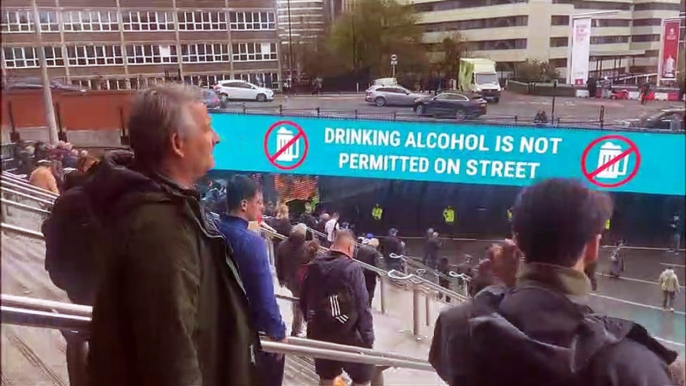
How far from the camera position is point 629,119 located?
1.48 meters

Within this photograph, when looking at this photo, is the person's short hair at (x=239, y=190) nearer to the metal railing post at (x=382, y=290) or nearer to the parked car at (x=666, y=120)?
the metal railing post at (x=382, y=290)

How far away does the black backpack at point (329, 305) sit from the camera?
1514 mm

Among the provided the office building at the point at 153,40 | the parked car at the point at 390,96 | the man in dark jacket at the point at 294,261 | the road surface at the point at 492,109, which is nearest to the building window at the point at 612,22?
the road surface at the point at 492,109

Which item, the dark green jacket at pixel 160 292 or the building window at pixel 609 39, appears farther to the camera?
the building window at pixel 609 39

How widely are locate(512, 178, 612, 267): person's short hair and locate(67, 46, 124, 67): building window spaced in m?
1.07

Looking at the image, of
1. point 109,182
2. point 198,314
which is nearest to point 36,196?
point 109,182

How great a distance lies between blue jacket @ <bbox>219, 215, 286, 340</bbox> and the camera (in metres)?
1.16

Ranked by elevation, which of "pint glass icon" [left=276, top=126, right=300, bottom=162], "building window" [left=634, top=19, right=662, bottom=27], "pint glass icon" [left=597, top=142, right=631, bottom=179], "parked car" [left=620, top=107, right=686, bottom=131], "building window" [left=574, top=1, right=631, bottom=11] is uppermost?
"building window" [left=574, top=1, right=631, bottom=11]

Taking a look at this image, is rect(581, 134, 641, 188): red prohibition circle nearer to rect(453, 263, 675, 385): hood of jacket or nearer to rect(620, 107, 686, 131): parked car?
rect(620, 107, 686, 131): parked car

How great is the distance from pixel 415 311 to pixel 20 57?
47.4 inches

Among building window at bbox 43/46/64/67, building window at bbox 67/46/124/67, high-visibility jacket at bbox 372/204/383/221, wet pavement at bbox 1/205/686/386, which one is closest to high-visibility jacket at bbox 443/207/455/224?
wet pavement at bbox 1/205/686/386

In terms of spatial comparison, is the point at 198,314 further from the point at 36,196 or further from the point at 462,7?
the point at 462,7

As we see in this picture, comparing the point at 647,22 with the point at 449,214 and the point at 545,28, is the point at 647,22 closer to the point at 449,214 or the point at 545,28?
the point at 545,28

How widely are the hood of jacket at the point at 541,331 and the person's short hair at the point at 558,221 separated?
0.08 feet
